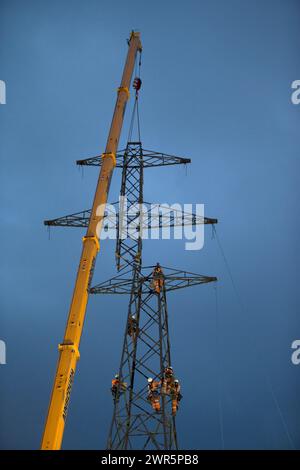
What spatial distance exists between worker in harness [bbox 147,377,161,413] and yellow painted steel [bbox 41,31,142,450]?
4.59 meters

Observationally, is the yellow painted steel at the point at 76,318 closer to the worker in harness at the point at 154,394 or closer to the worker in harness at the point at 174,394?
the worker in harness at the point at 154,394

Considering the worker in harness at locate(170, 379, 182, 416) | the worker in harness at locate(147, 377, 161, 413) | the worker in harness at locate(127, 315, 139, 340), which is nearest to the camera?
the worker in harness at locate(147, 377, 161, 413)

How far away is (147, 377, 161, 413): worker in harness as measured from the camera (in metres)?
22.9

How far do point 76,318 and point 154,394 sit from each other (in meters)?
5.84

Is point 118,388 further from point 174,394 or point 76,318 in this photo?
point 76,318

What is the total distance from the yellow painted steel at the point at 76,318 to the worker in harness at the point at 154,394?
4.59 meters

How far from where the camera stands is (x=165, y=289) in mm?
25562

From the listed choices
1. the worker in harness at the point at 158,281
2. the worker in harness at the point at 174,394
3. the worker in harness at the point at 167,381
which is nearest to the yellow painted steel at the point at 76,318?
the worker in harness at the point at 158,281

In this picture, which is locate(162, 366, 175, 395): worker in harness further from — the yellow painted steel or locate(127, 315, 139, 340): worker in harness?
the yellow painted steel

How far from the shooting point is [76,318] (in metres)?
21.0

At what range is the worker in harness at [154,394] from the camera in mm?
22906

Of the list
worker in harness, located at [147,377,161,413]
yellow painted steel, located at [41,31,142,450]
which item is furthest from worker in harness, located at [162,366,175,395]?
yellow painted steel, located at [41,31,142,450]
